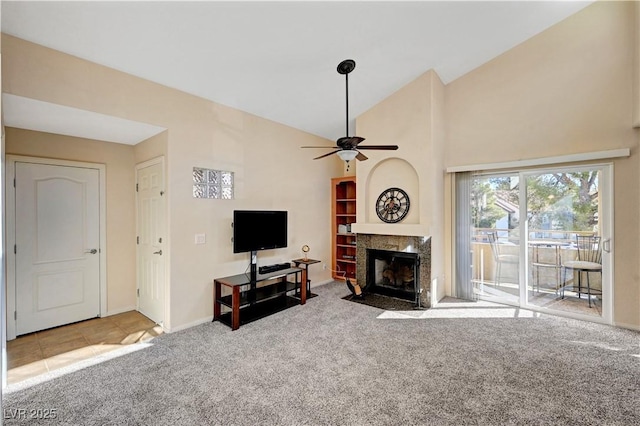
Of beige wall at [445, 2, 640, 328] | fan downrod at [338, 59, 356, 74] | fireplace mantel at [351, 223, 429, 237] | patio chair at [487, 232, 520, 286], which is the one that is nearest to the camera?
beige wall at [445, 2, 640, 328]

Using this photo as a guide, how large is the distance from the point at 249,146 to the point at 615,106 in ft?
16.0

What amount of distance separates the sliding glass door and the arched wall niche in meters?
0.81

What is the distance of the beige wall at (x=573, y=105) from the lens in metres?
3.66

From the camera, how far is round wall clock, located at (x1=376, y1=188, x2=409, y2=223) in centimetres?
484

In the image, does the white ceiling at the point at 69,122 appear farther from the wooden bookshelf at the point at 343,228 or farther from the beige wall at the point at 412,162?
the wooden bookshelf at the point at 343,228

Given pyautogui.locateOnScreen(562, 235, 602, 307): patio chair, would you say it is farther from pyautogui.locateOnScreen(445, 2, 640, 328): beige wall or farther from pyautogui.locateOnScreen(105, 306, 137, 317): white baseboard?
pyautogui.locateOnScreen(105, 306, 137, 317): white baseboard

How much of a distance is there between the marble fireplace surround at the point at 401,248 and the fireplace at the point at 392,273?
8cm

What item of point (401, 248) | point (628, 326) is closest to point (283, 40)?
point (401, 248)

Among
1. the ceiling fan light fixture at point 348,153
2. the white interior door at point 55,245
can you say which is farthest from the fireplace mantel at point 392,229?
the white interior door at point 55,245

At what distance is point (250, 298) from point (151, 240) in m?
1.59

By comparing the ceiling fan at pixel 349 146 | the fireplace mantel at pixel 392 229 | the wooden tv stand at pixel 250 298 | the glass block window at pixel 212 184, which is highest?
the ceiling fan at pixel 349 146

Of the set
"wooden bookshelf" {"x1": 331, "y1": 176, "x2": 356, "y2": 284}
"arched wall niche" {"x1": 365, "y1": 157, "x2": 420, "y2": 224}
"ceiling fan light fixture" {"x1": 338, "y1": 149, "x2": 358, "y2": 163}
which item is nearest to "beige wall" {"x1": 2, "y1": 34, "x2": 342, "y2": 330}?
"wooden bookshelf" {"x1": 331, "y1": 176, "x2": 356, "y2": 284}

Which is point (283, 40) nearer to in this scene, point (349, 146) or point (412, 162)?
point (349, 146)

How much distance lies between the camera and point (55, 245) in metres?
3.77
